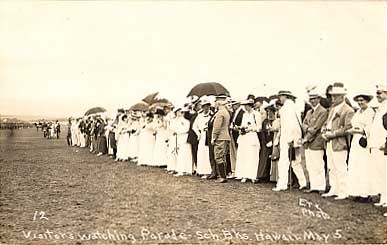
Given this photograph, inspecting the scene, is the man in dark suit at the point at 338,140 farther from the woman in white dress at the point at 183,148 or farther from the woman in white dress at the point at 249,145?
the woman in white dress at the point at 183,148

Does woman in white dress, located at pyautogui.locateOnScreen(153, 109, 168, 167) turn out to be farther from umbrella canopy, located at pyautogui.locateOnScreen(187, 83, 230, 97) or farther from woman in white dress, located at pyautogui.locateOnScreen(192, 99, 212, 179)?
umbrella canopy, located at pyautogui.locateOnScreen(187, 83, 230, 97)

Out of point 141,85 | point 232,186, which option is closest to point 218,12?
point 141,85

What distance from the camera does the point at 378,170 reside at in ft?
11.9

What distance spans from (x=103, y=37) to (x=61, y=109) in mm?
550

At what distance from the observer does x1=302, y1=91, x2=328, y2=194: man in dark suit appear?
3945 mm

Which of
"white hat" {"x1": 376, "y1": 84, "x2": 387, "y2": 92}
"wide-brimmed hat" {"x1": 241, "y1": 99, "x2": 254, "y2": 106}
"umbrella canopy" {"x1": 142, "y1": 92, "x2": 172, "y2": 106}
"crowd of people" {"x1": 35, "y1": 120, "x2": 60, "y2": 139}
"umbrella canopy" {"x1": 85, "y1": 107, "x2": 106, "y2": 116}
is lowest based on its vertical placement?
"crowd of people" {"x1": 35, "y1": 120, "x2": 60, "y2": 139}

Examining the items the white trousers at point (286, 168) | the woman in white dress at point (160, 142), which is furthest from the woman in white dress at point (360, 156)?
the woman in white dress at point (160, 142)

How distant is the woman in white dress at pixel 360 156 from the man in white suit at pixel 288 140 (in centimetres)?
40

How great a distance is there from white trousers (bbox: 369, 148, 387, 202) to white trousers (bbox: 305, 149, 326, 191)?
1.37 feet

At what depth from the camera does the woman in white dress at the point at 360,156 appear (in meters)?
3.66

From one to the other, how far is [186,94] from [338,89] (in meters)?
1.02

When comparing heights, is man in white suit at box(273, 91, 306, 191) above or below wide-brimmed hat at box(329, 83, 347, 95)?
below

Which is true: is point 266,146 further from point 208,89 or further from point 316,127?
point 208,89

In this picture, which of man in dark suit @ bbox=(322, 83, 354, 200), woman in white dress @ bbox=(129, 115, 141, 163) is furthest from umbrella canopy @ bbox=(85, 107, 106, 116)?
woman in white dress @ bbox=(129, 115, 141, 163)
